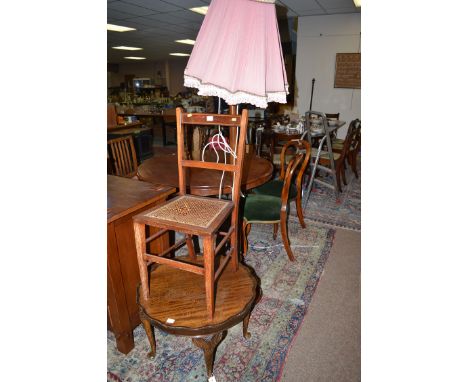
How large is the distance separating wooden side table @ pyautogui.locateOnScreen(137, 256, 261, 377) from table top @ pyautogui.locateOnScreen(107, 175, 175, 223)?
13.6 inches

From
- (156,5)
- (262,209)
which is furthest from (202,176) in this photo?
(156,5)

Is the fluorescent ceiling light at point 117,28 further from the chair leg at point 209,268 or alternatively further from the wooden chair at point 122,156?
the chair leg at point 209,268

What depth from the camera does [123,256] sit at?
133 centimetres

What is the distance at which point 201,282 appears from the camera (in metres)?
1.32

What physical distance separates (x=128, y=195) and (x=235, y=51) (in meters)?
0.89

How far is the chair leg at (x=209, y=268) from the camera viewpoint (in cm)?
107

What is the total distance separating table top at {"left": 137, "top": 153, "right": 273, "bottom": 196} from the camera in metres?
1.68

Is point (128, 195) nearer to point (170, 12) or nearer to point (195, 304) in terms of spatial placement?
point (195, 304)

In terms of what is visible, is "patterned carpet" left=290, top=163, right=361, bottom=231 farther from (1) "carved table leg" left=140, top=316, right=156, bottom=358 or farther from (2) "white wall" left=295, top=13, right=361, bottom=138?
(2) "white wall" left=295, top=13, right=361, bottom=138

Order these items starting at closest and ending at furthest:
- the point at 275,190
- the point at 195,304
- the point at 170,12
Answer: the point at 195,304 < the point at 275,190 < the point at 170,12

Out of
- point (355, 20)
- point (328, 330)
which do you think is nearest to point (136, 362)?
point (328, 330)

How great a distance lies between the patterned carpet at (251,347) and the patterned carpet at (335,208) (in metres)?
0.89
